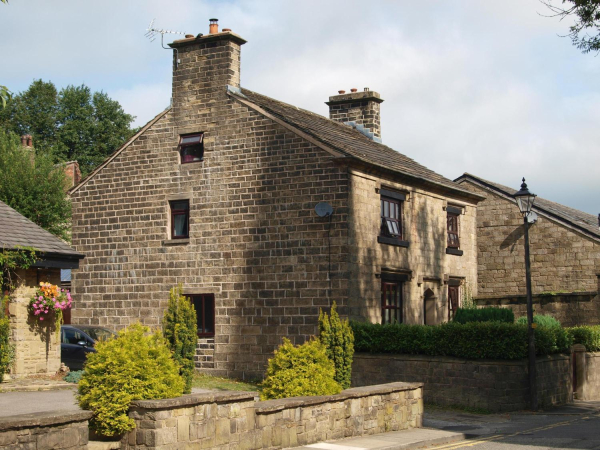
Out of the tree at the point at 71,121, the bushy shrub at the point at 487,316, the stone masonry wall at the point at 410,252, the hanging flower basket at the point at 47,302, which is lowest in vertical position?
the bushy shrub at the point at 487,316

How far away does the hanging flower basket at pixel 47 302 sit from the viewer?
19.4 meters

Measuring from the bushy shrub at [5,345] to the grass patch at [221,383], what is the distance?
181 inches

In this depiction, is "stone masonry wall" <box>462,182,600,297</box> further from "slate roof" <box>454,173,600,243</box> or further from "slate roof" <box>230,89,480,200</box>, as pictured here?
"slate roof" <box>230,89,480,200</box>

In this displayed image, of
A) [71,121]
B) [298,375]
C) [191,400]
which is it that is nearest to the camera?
[191,400]

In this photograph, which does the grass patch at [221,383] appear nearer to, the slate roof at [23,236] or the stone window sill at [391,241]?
the slate roof at [23,236]

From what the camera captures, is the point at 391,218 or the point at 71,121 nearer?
the point at 391,218

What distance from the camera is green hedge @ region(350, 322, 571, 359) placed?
19203mm

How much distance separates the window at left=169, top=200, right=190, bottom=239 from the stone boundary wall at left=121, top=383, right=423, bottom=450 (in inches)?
440

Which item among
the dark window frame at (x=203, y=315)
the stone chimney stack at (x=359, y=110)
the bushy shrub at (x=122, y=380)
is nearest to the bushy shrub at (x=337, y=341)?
the bushy shrub at (x=122, y=380)

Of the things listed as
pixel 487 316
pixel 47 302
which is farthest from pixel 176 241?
pixel 487 316

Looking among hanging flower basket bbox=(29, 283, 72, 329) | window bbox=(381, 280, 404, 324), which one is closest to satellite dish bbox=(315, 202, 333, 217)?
window bbox=(381, 280, 404, 324)

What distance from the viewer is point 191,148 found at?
2489 cm

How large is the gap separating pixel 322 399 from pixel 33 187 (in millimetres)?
30373

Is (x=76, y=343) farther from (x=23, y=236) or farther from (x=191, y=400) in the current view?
(x=191, y=400)
